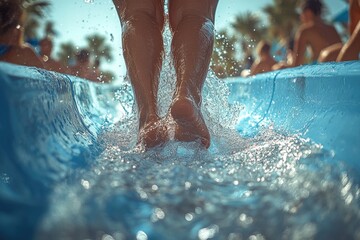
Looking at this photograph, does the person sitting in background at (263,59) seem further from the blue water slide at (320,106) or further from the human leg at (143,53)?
the human leg at (143,53)

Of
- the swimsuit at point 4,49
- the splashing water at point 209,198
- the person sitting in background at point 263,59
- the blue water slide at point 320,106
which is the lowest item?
the person sitting in background at point 263,59

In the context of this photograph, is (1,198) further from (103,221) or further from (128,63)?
(128,63)

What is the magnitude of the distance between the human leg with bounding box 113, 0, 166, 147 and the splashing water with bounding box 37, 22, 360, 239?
0.23 m

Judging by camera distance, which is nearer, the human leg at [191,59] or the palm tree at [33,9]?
the human leg at [191,59]

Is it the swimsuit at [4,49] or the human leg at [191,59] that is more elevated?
the human leg at [191,59]

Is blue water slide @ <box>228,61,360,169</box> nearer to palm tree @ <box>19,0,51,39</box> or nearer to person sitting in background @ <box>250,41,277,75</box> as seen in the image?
palm tree @ <box>19,0,51,39</box>

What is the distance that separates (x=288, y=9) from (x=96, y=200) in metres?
18.3

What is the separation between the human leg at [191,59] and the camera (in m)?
1.03

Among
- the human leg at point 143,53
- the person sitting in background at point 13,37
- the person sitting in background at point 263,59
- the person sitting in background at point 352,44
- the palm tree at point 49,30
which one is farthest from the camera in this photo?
→ the person sitting in background at point 263,59

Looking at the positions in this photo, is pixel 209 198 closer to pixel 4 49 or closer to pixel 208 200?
pixel 208 200

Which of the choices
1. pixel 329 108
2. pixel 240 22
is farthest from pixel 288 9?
pixel 329 108

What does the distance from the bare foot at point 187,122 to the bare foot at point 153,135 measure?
0.04 meters

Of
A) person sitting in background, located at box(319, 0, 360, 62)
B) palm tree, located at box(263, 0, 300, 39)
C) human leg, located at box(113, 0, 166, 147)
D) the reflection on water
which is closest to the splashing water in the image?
the reflection on water

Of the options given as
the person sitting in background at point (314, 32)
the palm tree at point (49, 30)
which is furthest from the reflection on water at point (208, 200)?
the palm tree at point (49, 30)
